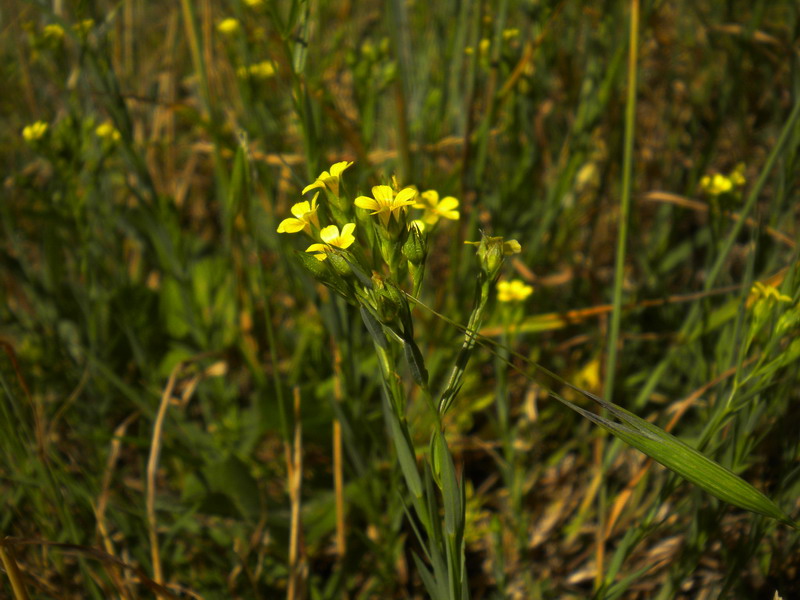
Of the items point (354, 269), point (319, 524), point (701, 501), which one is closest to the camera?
point (354, 269)

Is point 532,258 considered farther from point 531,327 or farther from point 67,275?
point 67,275

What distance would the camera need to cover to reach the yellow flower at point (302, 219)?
0.77m

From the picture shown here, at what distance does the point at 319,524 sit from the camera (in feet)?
4.57

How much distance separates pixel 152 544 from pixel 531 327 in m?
0.96

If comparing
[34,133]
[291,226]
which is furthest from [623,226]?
[34,133]

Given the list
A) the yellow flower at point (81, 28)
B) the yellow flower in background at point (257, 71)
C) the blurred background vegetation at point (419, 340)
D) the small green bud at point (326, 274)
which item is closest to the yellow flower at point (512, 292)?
the blurred background vegetation at point (419, 340)

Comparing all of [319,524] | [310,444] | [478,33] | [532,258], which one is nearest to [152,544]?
[319,524]

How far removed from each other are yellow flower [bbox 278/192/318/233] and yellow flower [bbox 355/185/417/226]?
0.08 m

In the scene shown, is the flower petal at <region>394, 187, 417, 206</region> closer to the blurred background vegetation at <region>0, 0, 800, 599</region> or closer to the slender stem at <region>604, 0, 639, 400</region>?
the blurred background vegetation at <region>0, 0, 800, 599</region>

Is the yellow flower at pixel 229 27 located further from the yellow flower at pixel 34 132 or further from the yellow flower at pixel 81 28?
the yellow flower at pixel 34 132

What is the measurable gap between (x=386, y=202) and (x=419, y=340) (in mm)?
808

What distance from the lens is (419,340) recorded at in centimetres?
152

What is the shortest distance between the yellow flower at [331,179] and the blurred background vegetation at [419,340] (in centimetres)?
9

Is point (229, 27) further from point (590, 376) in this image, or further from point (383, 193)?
point (590, 376)
